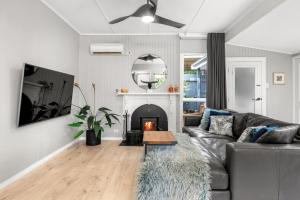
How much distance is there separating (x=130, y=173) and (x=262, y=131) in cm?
185

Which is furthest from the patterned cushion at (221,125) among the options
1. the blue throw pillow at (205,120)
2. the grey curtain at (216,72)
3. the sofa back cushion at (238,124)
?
the grey curtain at (216,72)

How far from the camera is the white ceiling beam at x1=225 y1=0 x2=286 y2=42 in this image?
118 inches

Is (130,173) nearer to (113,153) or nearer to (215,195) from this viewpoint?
(113,153)

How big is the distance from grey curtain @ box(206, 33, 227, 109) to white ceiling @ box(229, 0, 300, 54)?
0.32m

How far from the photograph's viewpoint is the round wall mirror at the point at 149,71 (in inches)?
201

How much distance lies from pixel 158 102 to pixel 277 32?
2890 millimetres

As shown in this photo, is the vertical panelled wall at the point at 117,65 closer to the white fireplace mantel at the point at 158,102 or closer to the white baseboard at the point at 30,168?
→ the white fireplace mantel at the point at 158,102

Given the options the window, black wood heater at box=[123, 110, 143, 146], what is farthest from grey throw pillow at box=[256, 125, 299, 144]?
the window

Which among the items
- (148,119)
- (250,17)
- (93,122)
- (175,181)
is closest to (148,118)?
(148,119)

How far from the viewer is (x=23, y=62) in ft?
9.31

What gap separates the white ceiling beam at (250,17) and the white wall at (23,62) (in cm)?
357

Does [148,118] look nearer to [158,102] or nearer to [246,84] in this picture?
[158,102]

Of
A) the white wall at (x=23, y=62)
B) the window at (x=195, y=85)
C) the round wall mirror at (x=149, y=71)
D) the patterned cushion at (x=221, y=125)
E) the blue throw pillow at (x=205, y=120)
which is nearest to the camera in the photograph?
the white wall at (x=23, y=62)

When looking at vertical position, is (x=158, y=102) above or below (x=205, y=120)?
above
